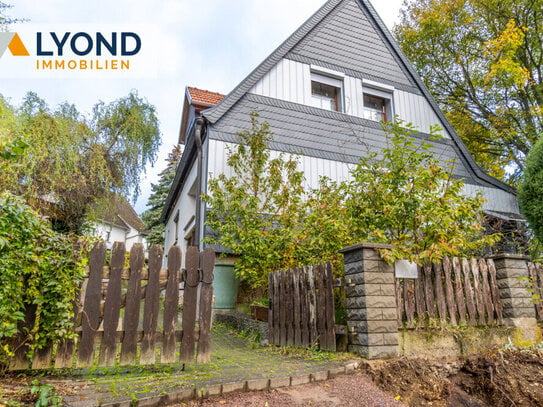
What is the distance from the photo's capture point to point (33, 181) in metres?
8.27

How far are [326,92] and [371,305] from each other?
7858mm

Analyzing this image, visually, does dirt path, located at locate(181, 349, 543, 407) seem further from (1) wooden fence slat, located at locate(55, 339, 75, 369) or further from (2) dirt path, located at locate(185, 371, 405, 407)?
(1) wooden fence slat, located at locate(55, 339, 75, 369)

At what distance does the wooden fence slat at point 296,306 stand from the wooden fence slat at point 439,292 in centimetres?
164

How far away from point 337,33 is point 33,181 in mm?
9034

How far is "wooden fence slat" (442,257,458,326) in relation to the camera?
4113 millimetres

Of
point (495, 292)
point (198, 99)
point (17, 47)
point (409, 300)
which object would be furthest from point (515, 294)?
point (17, 47)

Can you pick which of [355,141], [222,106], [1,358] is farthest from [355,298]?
[355,141]

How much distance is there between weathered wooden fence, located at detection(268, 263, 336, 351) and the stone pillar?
0.85 ft

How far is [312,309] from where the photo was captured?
430 centimetres

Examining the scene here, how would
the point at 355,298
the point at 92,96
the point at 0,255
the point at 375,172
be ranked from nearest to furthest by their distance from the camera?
the point at 0,255 < the point at 355,298 < the point at 375,172 < the point at 92,96

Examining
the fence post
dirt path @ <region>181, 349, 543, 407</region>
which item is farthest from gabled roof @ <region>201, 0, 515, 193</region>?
dirt path @ <region>181, 349, 543, 407</region>

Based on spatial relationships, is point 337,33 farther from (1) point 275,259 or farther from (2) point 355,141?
(1) point 275,259

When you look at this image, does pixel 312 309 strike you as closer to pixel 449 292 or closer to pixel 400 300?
pixel 400 300

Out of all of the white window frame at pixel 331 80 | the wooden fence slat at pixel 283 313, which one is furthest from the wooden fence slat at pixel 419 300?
the white window frame at pixel 331 80
